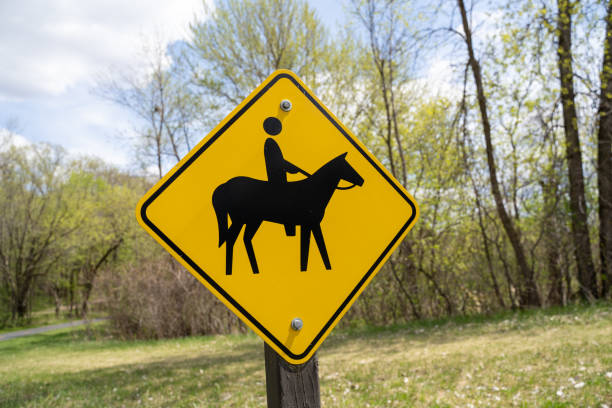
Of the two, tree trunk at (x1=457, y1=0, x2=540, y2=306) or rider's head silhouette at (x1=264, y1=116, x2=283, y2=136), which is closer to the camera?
rider's head silhouette at (x1=264, y1=116, x2=283, y2=136)

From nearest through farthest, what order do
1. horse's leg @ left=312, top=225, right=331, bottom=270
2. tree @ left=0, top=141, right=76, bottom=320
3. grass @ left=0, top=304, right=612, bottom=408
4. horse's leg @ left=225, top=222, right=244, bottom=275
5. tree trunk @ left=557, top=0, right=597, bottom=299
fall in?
horse's leg @ left=225, top=222, right=244, bottom=275 → horse's leg @ left=312, top=225, right=331, bottom=270 → grass @ left=0, top=304, right=612, bottom=408 → tree trunk @ left=557, top=0, right=597, bottom=299 → tree @ left=0, top=141, right=76, bottom=320

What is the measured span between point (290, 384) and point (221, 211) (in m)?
0.67

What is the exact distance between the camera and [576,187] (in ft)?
32.6

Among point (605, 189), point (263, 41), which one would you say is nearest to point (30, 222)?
point (263, 41)

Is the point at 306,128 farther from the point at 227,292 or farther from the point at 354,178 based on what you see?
the point at 227,292

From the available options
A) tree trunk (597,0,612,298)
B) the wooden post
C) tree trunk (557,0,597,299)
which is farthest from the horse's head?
tree trunk (597,0,612,298)

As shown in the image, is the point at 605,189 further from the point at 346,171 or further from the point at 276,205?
the point at 276,205

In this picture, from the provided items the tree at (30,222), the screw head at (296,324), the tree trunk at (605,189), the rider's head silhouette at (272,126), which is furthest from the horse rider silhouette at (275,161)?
the tree at (30,222)

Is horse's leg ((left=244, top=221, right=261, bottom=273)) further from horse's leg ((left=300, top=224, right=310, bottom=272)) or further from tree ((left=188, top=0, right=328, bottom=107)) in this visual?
tree ((left=188, top=0, right=328, bottom=107))

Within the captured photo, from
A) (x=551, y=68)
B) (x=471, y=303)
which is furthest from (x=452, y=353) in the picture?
(x=551, y=68)

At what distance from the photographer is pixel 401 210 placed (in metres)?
1.89

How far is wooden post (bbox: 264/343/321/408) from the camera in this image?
64.2 inches

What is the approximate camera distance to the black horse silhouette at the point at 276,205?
161cm

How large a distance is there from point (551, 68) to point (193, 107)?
41.3ft
